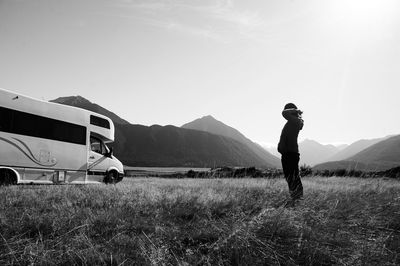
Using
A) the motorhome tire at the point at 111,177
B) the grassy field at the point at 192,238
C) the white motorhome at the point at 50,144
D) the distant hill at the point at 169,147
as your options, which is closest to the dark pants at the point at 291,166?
the grassy field at the point at 192,238

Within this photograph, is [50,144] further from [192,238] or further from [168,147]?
[168,147]

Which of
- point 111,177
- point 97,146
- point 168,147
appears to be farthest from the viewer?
point 168,147

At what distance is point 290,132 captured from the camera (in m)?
6.51

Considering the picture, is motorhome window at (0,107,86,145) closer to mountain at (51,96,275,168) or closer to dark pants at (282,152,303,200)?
dark pants at (282,152,303,200)

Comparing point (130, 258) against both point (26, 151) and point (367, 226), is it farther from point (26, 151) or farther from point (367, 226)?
point (26, 151)

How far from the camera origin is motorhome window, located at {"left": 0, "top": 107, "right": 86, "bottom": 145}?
30.9ft

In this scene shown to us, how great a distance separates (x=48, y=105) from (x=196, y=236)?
10118mm

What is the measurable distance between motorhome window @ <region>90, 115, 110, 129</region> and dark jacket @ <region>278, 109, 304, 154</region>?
922cm

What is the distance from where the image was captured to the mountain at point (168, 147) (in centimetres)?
15262

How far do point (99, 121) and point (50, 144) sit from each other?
108 inches

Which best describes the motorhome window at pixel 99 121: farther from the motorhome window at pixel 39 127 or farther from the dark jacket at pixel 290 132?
the dark jacket at pixel 290 132

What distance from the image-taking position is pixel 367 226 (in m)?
3.72

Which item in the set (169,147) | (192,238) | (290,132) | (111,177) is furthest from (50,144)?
(169,147)

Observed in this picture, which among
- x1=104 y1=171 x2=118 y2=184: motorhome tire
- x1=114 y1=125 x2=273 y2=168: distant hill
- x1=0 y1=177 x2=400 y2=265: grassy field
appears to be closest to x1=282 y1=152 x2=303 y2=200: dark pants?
x1=0 y1=177 x2=400 y2=265: grassy field
